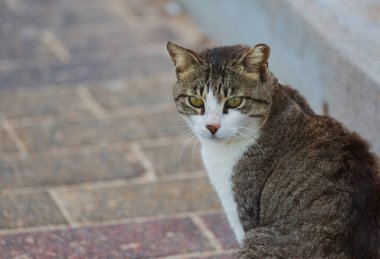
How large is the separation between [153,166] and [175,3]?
271 centimetres

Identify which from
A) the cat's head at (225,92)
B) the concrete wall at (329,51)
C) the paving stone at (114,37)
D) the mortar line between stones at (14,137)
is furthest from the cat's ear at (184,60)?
the paving stone at (114,37)

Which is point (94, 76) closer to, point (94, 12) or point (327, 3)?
point (94, 12)

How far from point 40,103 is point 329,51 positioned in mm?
2061

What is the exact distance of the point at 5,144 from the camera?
4883 millimetres

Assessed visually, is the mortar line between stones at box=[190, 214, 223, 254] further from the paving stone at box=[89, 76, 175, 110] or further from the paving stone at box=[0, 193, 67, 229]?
the paving stone at box=[89, 76, 175, 110]

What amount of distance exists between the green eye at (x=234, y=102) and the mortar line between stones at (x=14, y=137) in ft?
6.29

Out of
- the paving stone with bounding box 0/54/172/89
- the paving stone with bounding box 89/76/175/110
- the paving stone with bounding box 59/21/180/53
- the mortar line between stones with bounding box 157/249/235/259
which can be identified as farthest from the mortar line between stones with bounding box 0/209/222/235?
the paving stone with bounding box 59/21/180/53

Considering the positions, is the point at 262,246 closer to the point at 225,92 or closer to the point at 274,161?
the point at 274,161

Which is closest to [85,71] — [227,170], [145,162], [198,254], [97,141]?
[97,141]

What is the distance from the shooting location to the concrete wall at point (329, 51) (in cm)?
399

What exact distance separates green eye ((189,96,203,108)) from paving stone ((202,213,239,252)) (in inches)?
34.8

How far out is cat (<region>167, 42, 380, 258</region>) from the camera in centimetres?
291

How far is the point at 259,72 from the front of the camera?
3236mm

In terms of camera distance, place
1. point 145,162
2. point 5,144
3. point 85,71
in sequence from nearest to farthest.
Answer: point 145,162, point 5,144, point 85,71
